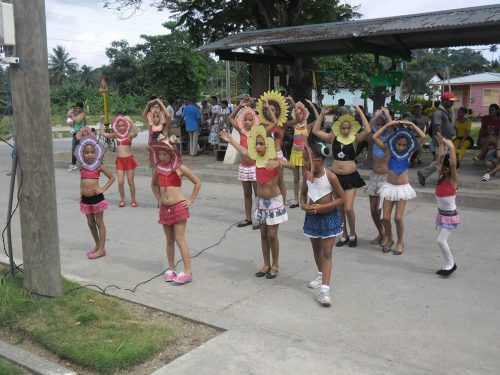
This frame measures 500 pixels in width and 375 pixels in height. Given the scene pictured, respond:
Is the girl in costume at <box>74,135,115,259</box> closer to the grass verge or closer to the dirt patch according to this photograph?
the grass verge

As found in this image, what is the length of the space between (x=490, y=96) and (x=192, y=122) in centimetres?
3392

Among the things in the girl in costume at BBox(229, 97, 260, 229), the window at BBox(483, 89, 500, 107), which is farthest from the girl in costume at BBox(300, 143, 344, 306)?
the window at BBox(483, 89, 500, 107)

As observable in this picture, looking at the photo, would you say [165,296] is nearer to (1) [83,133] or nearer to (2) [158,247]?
(2) [158,247]

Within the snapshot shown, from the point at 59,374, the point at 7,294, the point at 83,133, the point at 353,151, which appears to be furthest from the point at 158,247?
the point at 59,374

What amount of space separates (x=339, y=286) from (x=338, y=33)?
7747 mm

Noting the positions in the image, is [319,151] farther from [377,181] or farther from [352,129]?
[377,181]

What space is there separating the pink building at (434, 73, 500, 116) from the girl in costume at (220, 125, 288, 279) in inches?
1502

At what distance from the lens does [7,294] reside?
16.0 ft

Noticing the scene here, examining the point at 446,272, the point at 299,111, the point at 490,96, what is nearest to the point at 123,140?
the point at 299,111

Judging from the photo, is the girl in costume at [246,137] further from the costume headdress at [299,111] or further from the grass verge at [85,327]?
the grass verge at [85,327]

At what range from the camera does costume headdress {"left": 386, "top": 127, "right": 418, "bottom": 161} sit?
6121 millimetres

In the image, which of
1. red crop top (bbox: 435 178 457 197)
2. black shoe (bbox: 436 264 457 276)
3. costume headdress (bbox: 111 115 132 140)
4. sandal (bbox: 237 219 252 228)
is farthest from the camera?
costume headdress (bbox: 111 115 132 140)

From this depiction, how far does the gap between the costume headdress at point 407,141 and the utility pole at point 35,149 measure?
387 centimetres

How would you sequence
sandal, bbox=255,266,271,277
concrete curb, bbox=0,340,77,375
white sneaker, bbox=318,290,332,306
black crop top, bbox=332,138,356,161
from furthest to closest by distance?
black crop top, bbox=332,138,356,161
sandal, bbox=255,266,271,277
white sneaker, bbox=318,290,332,306
concrete curb, bbox=0,340,77,375
